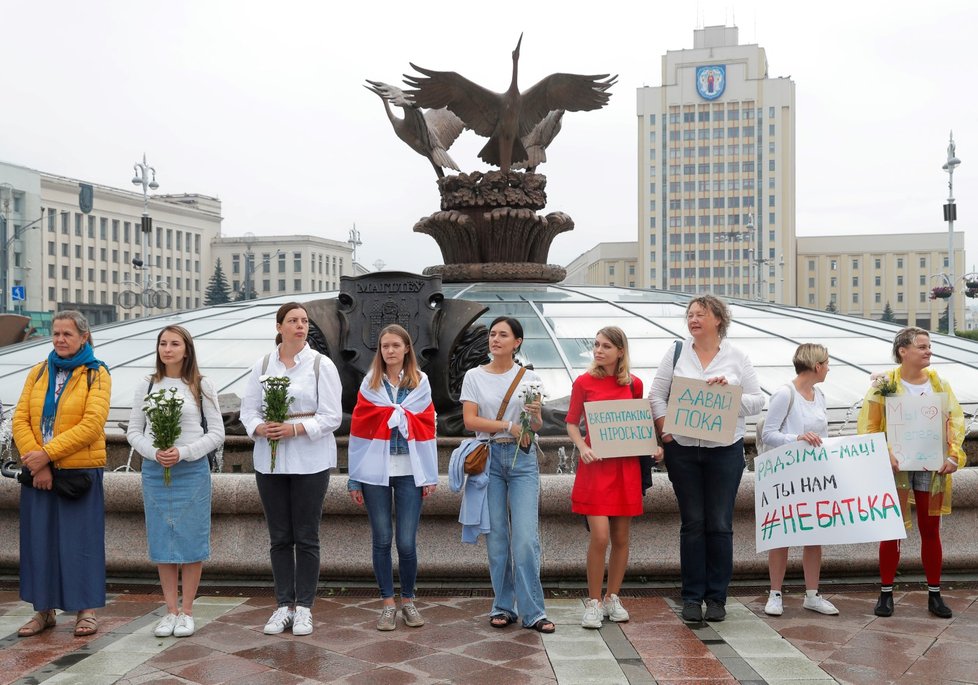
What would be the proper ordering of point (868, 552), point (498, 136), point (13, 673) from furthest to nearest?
point (498, 136) → point (868, 552) → point (13, 673)

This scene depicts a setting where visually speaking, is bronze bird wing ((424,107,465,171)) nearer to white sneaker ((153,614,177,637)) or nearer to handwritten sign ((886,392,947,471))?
handwritten sign ((886,392,947,471))

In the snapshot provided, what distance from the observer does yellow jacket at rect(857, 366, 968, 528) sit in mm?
5277

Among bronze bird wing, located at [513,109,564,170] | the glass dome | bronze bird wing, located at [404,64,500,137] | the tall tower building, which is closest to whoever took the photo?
the glass dome

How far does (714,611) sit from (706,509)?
1.74 ft

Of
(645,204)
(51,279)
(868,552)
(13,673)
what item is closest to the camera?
(13,673)

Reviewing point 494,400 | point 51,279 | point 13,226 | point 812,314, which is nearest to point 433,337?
point 494,400

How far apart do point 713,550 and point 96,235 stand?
91.4m

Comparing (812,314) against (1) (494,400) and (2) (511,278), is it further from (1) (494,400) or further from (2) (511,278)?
(1) (494,400)

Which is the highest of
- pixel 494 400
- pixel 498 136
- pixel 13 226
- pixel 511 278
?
pixel 13 226

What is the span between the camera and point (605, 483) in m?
5.06

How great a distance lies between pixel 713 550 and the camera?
518 cm

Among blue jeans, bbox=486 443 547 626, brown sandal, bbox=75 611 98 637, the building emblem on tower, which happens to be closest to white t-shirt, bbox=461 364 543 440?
blue jeans, bbox=486 443 547 626

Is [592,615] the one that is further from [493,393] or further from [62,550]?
[62,550]

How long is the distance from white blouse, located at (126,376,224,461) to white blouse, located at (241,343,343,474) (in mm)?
200
